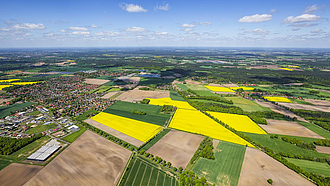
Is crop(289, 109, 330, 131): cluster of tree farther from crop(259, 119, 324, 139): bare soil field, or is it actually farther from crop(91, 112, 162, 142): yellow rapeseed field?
crop(91, 112, 162, 142): yellow rapeseed field

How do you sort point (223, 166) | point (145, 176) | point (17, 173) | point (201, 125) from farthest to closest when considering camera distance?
point (201, 125) → point (223, 166) → point (17, 173) → point (145, 176)

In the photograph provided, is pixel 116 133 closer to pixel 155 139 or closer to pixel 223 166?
pixel 155 139

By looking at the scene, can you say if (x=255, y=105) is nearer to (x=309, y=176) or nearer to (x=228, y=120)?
(x=228, y=120)

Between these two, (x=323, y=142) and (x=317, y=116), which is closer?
(x=323, y=142)

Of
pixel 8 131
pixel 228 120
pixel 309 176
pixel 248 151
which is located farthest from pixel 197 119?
pixel 8 131

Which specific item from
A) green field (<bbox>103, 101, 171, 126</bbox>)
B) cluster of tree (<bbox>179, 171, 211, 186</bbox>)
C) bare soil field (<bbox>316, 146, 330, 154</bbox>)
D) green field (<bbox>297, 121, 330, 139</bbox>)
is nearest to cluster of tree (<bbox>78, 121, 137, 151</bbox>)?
green field (<bbox>103, 101, 171, 126</bbox>)

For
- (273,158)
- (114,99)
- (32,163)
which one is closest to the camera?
(32,163)

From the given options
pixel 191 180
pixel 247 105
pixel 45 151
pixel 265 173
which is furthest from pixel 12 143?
pixel 247 105
